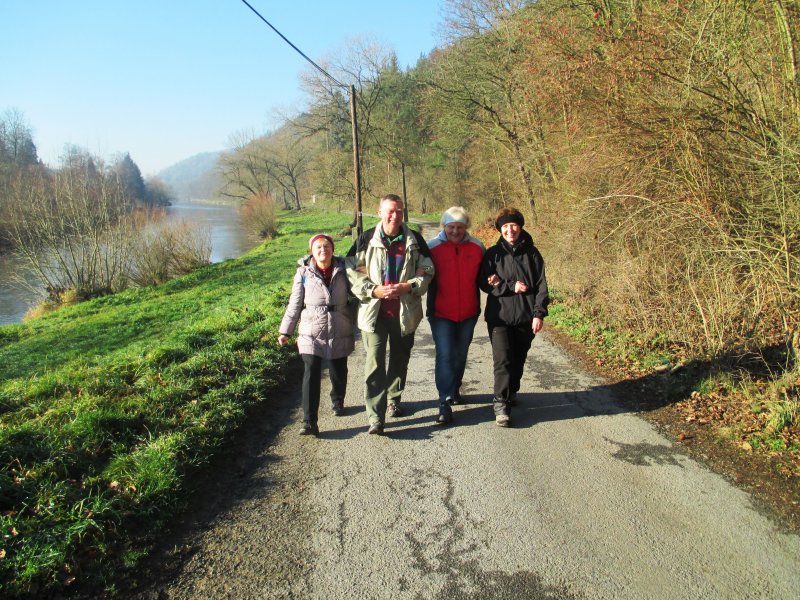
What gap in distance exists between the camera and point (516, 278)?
4.42 metres

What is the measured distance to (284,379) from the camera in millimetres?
5672

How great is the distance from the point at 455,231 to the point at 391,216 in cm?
63

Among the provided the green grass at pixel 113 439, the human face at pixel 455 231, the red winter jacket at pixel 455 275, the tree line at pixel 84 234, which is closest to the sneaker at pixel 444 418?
the red winter jacket at pixel 455 275

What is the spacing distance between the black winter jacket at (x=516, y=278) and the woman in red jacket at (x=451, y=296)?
6.0 inches

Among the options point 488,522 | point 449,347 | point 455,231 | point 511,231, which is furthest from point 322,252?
point 488,522

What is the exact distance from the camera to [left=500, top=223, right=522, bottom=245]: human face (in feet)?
14.3

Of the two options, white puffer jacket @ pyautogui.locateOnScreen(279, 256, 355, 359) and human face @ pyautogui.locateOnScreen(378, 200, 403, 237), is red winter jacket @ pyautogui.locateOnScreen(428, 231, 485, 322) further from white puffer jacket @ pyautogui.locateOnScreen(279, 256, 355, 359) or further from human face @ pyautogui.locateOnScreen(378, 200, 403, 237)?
white puffer jacket @ pyautogui.locateOnScreen(279, 256, 355, 359)

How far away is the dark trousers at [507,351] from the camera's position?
4.46 meters

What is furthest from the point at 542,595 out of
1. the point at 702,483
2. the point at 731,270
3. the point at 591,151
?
the point at 591,151

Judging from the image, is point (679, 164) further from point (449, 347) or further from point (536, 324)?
point (449, 347)

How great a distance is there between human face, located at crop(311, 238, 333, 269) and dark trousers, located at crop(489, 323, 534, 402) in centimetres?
161

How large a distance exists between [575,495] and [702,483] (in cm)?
94

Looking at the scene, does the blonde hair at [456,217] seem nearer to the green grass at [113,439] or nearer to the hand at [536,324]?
the hand at [536,324]

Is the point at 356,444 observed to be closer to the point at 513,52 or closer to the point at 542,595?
the point at 542,595
